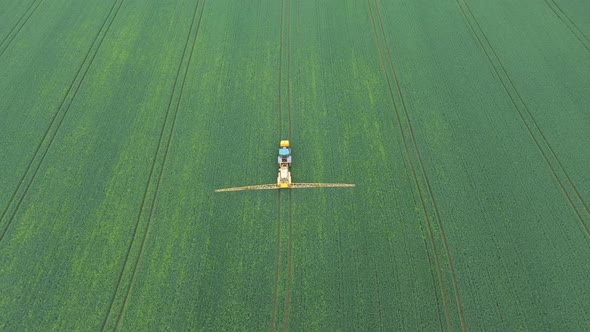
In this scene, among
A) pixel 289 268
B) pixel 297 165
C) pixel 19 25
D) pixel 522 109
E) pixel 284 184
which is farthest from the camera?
pixel 19 25

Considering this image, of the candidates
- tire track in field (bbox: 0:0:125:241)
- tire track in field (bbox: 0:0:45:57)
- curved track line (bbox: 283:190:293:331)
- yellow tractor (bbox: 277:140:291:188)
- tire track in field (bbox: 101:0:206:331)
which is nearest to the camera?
curved track line (bbox: 283:190:293:331)

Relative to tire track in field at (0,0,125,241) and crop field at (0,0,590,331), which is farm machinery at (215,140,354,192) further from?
tire track in field at (0,0,125,241)

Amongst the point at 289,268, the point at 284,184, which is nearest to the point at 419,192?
the point at 284,184

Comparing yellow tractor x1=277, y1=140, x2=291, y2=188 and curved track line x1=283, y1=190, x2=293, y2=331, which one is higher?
yellow tractor x1=277, y1=140, x2=291, y2=188

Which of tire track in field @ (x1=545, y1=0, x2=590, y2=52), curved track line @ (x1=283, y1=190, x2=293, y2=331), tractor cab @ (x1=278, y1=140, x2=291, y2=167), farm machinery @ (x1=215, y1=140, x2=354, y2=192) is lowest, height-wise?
curved track line @ (x1=283, y1=190, x2=293, y2=331)

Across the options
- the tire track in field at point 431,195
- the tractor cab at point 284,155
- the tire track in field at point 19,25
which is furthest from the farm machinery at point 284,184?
the tire track in field at point 19,25

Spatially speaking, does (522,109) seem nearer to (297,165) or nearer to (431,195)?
(431,195)

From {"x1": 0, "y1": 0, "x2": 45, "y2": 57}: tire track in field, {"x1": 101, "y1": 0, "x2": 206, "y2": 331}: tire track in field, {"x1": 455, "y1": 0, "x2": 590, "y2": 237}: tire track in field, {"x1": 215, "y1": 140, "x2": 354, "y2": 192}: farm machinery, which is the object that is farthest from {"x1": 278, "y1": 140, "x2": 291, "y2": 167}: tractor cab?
{"x1": 0, "y1": 0, "x2": 45, "y2": 57}: tire track in field

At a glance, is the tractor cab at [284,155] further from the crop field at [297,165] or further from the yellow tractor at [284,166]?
the crop field at [297,165]
